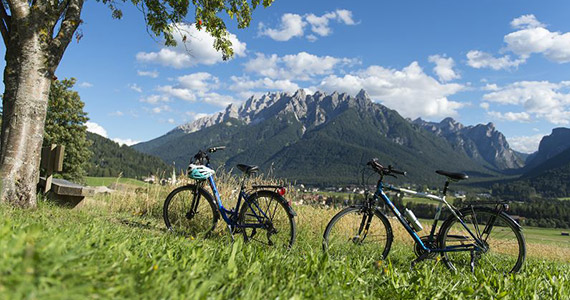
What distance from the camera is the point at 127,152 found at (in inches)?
4466

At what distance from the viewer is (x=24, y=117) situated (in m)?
5.80

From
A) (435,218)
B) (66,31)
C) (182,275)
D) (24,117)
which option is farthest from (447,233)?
(66,31)

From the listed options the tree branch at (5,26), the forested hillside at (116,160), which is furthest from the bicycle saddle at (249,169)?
the forested hillside at (116,160)

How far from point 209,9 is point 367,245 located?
6.06 m

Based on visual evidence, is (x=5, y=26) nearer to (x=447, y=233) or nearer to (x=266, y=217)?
(x=266, y=217)

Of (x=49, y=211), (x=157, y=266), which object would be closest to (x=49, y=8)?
(x=49, y=211)

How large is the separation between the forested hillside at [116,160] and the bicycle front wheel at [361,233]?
92.8 m

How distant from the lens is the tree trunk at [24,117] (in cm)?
573

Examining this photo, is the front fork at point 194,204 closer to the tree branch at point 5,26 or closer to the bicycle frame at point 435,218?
the bicycle frame at point 435,218

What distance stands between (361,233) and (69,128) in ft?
113

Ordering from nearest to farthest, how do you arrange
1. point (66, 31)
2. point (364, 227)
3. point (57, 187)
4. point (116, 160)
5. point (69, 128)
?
point (364, 227) < point (66, 31) < point (57, 187) < point (69, 128) < point (116, 160)

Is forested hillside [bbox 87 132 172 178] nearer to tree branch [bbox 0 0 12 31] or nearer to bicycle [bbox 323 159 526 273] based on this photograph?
tree branch [bbox 0 0 12 31]

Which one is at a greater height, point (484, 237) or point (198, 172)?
point (198, 172)

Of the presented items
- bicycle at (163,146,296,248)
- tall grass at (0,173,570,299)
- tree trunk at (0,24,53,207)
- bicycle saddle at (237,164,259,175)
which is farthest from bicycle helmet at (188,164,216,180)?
tree trunk at (0,24,53,207)
